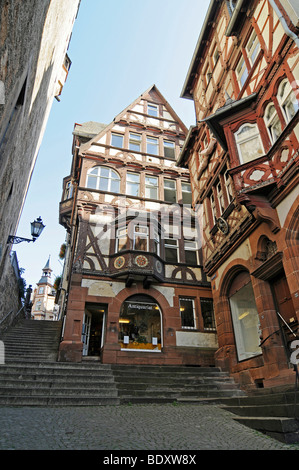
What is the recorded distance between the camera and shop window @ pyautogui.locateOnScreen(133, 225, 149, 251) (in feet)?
51.2

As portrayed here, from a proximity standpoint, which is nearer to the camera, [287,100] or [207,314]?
[287,100]

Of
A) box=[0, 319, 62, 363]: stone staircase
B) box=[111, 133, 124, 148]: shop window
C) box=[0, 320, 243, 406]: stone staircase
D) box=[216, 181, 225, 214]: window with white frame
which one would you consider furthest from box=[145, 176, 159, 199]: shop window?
box=[0, 320, 243, 406]: stone staircase

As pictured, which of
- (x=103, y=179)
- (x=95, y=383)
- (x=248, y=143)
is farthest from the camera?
(x=103, y=179)

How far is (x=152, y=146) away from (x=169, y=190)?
357 centimetres

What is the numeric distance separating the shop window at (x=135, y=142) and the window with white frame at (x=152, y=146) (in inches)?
23.4

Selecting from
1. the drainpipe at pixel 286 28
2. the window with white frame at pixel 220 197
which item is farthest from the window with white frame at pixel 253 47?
the window with white frame at pixel 220 197

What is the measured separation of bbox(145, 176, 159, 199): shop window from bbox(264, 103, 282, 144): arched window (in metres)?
9.59

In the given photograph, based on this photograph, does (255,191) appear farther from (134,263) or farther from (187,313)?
(187,313)

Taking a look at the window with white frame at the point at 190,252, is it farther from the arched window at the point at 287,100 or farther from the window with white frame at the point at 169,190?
the arched window at the point at 287,100

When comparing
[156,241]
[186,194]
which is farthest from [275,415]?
[186,194]

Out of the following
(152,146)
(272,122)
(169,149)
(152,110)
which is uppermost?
(152,110)

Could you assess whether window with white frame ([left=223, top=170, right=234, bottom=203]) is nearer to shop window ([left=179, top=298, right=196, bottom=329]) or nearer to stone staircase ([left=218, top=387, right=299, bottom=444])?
shop window ([left=179, top=298, right=196, bottom=329])
